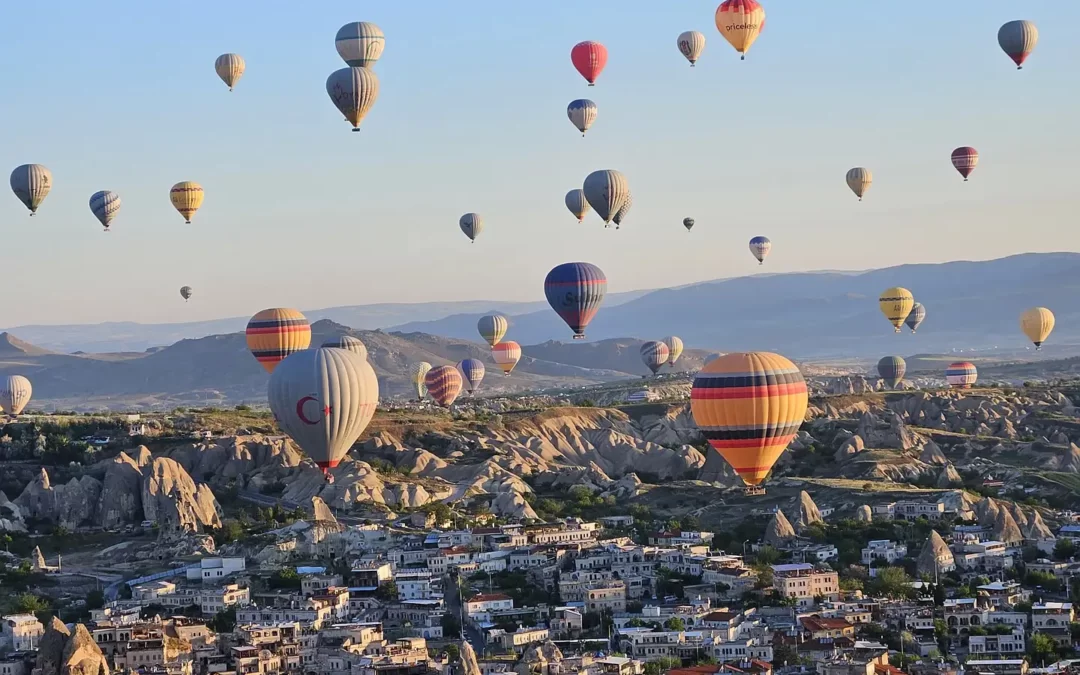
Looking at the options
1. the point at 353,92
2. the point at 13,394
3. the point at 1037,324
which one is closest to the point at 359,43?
the point at 353,92

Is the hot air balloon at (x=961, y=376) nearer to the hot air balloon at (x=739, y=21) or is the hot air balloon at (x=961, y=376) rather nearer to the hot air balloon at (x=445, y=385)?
the hot air balloon at (x=445, y=385)

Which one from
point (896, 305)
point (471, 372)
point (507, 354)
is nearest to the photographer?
point (896, 305)

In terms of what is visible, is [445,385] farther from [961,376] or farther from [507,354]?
[961,376]

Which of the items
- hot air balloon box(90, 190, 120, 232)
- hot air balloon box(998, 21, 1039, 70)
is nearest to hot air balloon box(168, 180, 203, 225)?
hot air balloon box(90, 190, 120, 232)

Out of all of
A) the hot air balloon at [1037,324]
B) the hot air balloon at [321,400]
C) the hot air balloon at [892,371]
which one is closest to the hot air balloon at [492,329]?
the hot air balloon at [892,371]

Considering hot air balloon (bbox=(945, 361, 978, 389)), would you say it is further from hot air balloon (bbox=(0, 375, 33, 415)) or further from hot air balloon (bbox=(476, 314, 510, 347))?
hot air balloon (bbox=(0, 375, 33, 415))

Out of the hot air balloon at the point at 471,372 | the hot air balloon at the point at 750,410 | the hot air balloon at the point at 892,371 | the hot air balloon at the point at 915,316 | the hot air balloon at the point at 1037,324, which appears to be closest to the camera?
the hot air balloon at the point at 750,410
